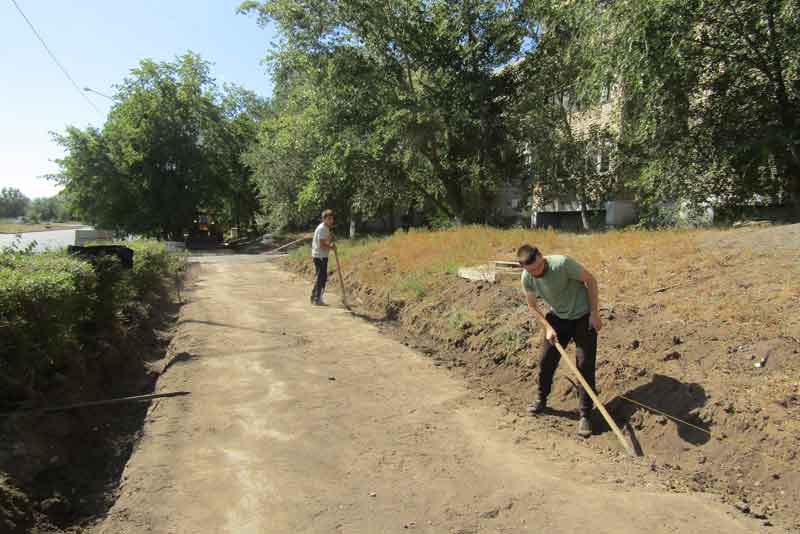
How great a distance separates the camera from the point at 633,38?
11781 mm

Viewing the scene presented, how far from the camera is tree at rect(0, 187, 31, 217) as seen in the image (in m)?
130

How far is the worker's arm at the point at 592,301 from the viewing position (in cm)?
470

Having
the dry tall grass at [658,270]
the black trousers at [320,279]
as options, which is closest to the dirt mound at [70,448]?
the black trousers at [320,279]

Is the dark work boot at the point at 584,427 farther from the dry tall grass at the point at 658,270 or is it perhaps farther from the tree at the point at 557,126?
the tree at the point at 557,126

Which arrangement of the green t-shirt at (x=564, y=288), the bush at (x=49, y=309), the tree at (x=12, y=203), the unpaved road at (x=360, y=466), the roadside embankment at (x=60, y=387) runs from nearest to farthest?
1. the unpaved road at (x=360, y=466)
2. the roadside embankment at (x=60, y=387)
3. the bush at (x=49, y=309)
4. the green t-shirt at (x=564, y=288)
5. the tree at (x=12, y=203)

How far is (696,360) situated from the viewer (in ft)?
15.8

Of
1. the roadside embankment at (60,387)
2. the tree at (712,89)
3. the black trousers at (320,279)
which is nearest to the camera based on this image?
the roadside embankment at (60,387)

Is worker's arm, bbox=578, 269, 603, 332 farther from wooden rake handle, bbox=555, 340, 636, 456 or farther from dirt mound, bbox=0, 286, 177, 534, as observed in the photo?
dirt mound, bbox=0, 286, 177, 534

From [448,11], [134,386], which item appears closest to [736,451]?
[134,386]

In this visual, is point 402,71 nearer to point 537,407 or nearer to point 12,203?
point 537,407

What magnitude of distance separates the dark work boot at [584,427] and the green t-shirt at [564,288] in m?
0.92

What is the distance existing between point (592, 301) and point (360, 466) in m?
2.47

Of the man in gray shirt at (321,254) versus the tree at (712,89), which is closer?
the man in gray shirt at (321,254)

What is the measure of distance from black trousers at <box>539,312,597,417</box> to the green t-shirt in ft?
0.27
